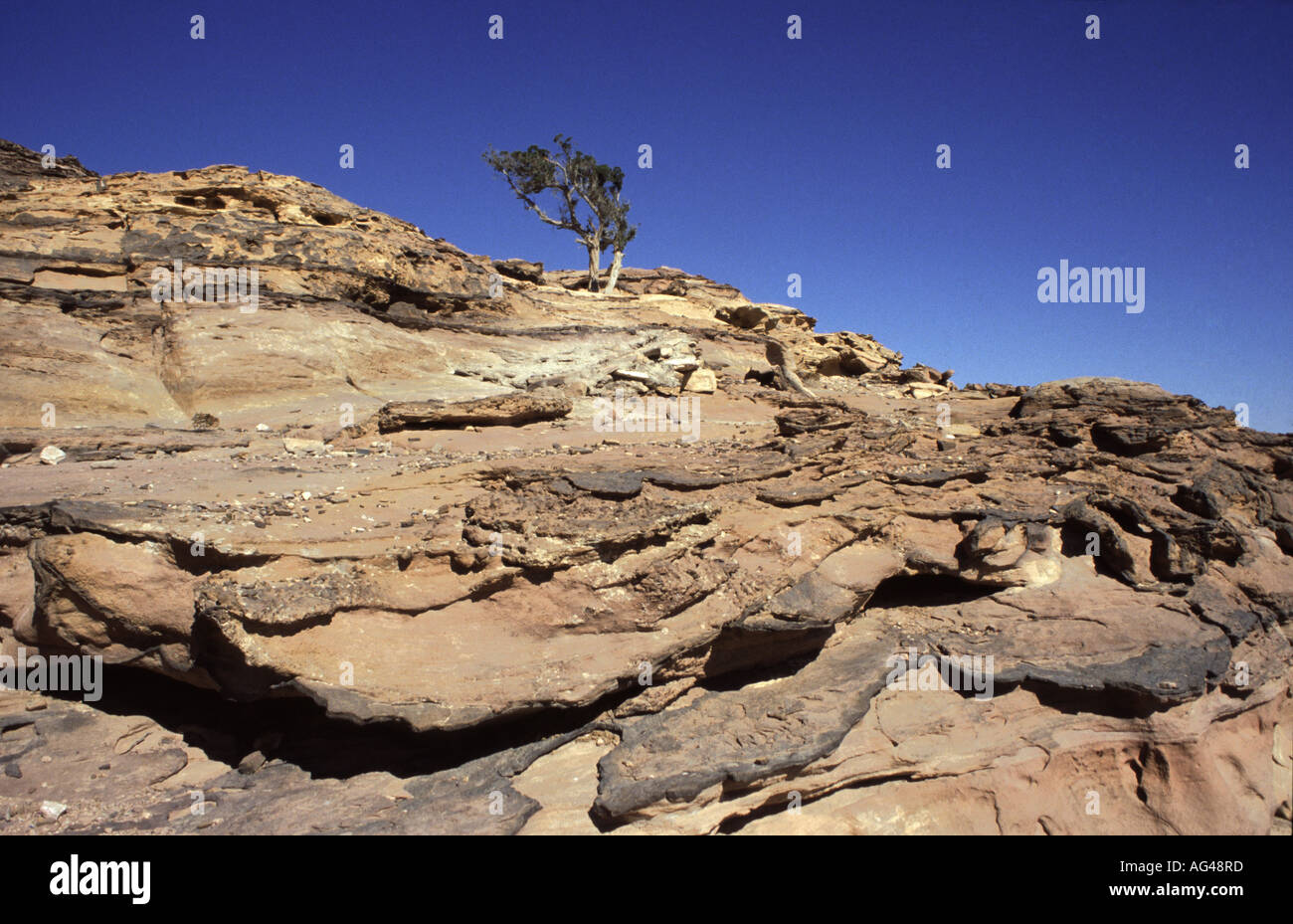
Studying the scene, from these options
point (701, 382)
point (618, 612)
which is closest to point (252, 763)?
point (618, 612)

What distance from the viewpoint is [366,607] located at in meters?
4.14

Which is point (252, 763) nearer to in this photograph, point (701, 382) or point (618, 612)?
point (618, 612)

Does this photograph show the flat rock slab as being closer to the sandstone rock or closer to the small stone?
the sandstone rock

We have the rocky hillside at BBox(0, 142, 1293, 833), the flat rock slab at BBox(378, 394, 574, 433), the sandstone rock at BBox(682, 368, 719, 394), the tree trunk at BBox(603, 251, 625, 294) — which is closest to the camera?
the rocky hillside at BBox(0, 142, 1293, 833)

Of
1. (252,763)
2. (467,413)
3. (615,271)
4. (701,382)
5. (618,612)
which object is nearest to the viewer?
(252,763)

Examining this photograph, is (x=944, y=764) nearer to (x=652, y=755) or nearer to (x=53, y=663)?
(x=652, y=755)

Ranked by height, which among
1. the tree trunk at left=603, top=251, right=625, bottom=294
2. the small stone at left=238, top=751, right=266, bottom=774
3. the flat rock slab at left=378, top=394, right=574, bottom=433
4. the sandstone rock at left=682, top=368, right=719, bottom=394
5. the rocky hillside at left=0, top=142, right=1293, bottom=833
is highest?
the tree trunk at left=603, top=251, right=625, bottom=294

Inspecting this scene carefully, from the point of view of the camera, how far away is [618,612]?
4.53 m

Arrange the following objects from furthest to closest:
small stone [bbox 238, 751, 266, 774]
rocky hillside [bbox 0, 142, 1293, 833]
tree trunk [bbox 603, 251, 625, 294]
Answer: tree trunk [bbox 603, 251, 625, 294] < small stone [bbox 238, 751, 266, 774] < rocky hillside [bbox 0, 142, 1293, 833]

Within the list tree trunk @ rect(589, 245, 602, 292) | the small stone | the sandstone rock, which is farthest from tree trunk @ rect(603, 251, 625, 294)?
the small stone

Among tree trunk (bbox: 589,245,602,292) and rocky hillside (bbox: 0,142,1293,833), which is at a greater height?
tree trunk (bbox: 589,245,602,292)

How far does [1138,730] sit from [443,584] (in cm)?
561

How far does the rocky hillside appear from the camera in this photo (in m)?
4.04

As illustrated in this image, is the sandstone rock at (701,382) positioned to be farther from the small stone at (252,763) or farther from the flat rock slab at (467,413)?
the small stone at (252,763)
